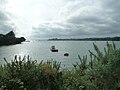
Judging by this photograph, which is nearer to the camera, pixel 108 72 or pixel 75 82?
pixel 108 72

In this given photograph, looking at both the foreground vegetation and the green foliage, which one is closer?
the foreground vegetation

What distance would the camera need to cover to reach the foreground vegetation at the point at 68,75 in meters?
5.90

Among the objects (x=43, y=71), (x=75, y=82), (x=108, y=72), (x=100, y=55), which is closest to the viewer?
(x=108, y=72)

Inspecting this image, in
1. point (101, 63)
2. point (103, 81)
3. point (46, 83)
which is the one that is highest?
point (101, 63)

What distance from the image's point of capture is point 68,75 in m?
8.41

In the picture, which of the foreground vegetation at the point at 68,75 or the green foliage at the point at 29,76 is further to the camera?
the green foliage at the point at 29,76

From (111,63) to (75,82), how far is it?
5.06ft

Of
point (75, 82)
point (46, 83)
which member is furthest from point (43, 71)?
point (75, 82)

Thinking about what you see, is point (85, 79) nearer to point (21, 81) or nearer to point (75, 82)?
point (75, 82)

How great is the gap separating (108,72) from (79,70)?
291 cm

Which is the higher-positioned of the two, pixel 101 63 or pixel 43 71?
pixel 101 63

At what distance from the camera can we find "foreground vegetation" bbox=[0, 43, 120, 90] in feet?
19.3

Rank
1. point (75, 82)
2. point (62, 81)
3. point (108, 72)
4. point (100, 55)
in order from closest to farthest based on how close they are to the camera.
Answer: point (108, 72) < point (100, 55) < point (75, 82) < point (62, 81)

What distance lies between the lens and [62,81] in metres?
8.28
